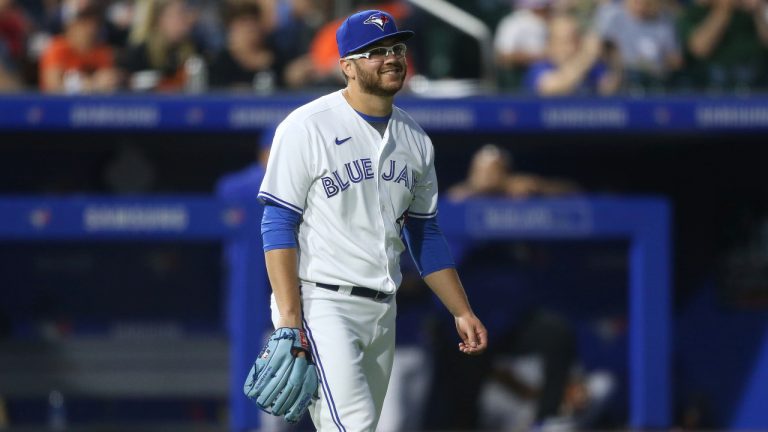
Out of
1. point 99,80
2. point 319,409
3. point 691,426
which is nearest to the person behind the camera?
point 319,409

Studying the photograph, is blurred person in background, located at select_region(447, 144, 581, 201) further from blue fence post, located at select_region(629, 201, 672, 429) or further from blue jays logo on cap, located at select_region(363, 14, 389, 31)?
blue jays logo on cap, located at select_region(363, 14, 389, 31)

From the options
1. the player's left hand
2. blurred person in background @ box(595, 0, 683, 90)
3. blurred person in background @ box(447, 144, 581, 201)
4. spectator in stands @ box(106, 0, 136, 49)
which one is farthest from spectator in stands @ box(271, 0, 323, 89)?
the player's left hand

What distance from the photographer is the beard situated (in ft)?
13.2

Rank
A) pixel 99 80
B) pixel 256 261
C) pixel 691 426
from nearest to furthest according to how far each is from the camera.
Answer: pixel 256 261 → pixel 99 80 → pixel 691 426

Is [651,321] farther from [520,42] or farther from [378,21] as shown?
[378,21]

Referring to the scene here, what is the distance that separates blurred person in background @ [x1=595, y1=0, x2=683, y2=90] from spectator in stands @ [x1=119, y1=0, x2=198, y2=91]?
2.27 metres

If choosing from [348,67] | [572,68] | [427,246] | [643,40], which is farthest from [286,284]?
[643,40]

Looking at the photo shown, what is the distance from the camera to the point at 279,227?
157 inches

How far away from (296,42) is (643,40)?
192 cm

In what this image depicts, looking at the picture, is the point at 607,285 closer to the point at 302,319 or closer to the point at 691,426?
the point at 691,426

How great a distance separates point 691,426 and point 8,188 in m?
4.11

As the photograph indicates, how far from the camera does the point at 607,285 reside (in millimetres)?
8203

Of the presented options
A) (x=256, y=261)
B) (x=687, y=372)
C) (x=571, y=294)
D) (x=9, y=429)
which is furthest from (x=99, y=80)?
(x=687, y=372)

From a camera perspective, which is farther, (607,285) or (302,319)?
(607,285)
